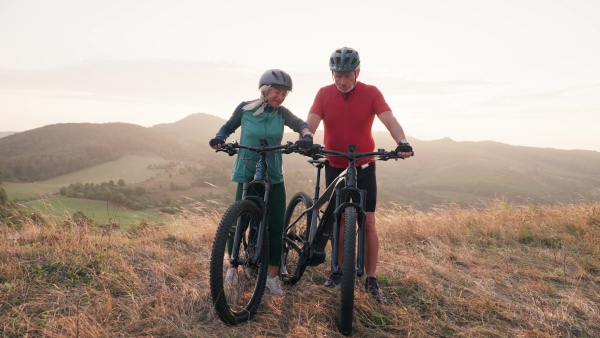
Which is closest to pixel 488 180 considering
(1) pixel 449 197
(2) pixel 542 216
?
(1) pixel 449 197

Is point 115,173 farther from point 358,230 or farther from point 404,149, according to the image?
point 404,149

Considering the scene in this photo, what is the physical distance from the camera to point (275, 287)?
396cm

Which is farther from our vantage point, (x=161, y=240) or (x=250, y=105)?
Result: (x=161, y=240)

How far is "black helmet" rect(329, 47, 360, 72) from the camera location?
12.7 feet

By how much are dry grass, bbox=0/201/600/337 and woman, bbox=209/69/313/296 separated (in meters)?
0.47

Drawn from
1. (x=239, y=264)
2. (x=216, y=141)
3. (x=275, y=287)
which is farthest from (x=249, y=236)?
(x=216, y=141)

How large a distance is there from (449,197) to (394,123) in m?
119

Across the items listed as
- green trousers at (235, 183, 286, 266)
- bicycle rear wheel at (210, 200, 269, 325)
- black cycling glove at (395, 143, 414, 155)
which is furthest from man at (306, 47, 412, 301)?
bicycle rear wheel at (210, 200, 269, 325)

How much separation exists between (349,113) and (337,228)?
1.35 m

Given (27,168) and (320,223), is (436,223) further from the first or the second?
(27,168)

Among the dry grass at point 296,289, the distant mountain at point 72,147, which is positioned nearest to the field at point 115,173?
the distant mountain at point 72,147

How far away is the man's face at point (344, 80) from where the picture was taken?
13.0 feet

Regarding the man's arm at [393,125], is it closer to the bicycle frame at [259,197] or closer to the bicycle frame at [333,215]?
the bicycle frame at [333,215]

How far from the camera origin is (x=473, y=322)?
11.3 ft
